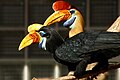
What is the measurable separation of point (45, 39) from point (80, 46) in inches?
7.5

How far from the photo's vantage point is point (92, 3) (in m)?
6.93

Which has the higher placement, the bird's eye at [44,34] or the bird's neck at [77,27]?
the bird's neck at [77,27]

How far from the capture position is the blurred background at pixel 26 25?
22.4ft

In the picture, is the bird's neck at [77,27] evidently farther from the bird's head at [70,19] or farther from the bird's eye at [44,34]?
the bird's eye at [44,34]

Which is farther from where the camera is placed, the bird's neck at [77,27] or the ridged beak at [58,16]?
the bird's neck at [77,27]

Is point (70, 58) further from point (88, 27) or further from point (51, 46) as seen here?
point (88, 27)

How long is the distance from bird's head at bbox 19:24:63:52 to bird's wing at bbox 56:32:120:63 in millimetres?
36

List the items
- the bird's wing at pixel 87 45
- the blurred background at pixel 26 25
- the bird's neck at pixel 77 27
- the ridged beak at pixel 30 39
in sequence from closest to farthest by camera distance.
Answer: the bird's wing at pixel 87 45, the ridged beak at pixel 30 39, the bird's neck at pixel 77 27, the blurred background at pixel 26 25

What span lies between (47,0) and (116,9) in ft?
2.87

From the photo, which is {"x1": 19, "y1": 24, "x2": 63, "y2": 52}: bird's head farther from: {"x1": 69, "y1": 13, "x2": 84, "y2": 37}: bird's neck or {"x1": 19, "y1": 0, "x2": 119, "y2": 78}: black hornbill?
{"x1": 69, "y1": 13, "x2": 84, "y2": 37}: bird's neck

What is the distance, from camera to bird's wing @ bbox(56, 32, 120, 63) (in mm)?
2729

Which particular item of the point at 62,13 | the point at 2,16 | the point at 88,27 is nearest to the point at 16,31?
the point at 2,16

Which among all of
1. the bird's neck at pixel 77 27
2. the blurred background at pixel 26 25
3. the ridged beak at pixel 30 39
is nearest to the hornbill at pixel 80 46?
the ridged beak at pixel 30 39

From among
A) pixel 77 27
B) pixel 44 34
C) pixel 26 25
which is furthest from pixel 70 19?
pixel 26 25
